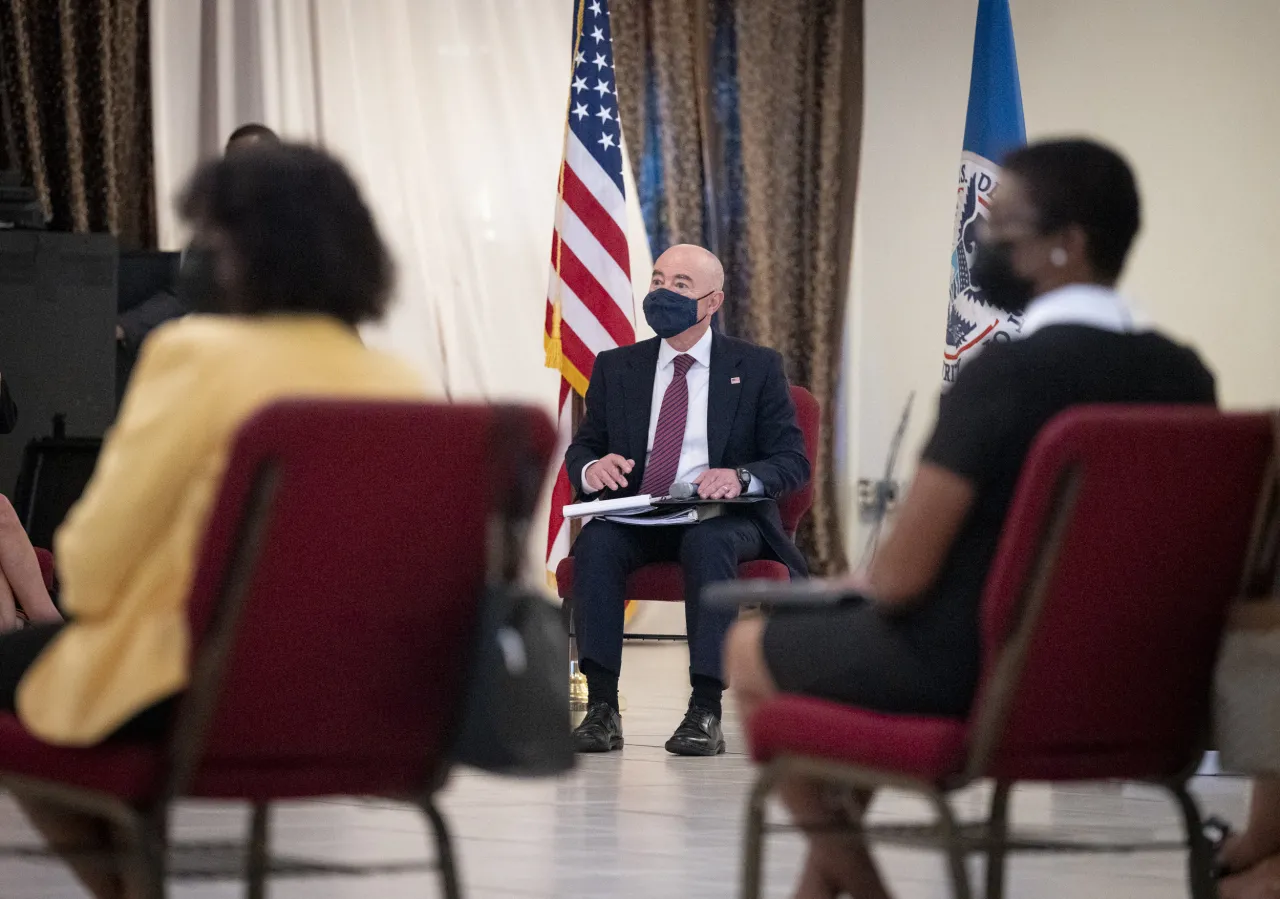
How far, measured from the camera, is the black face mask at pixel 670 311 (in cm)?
464

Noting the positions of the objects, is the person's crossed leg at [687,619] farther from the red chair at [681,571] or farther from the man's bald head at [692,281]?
the man's bald head at [692,281]

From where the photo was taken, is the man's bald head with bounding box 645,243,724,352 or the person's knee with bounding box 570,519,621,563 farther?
the man's bald head with bounding box 645,243,724,352

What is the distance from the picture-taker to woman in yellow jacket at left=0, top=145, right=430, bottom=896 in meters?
1.68

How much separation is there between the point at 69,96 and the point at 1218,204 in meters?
4.34

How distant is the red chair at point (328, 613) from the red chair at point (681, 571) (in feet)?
8.72

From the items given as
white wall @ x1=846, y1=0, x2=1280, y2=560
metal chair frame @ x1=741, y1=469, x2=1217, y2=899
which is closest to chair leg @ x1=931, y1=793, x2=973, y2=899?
metal chair frame @ x1=741, y1=469, x2=1217, y2=899

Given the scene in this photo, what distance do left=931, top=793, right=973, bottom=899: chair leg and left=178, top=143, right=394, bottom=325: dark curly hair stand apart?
2.74 ft

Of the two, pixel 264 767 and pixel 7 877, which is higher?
pixel 264 767

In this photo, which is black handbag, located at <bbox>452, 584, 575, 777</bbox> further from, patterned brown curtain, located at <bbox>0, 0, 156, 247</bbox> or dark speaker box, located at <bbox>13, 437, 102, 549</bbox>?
patterned brown curtain, located at <bbox>0, 0, 156, 247</bbox>

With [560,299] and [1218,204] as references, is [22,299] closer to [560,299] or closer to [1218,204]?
[560,299]

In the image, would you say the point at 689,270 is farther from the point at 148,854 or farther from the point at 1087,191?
the point at 148,854

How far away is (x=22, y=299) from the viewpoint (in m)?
5.76

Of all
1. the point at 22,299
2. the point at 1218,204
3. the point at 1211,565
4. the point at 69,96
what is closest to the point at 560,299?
the point at 22,299

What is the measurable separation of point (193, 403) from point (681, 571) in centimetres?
293
